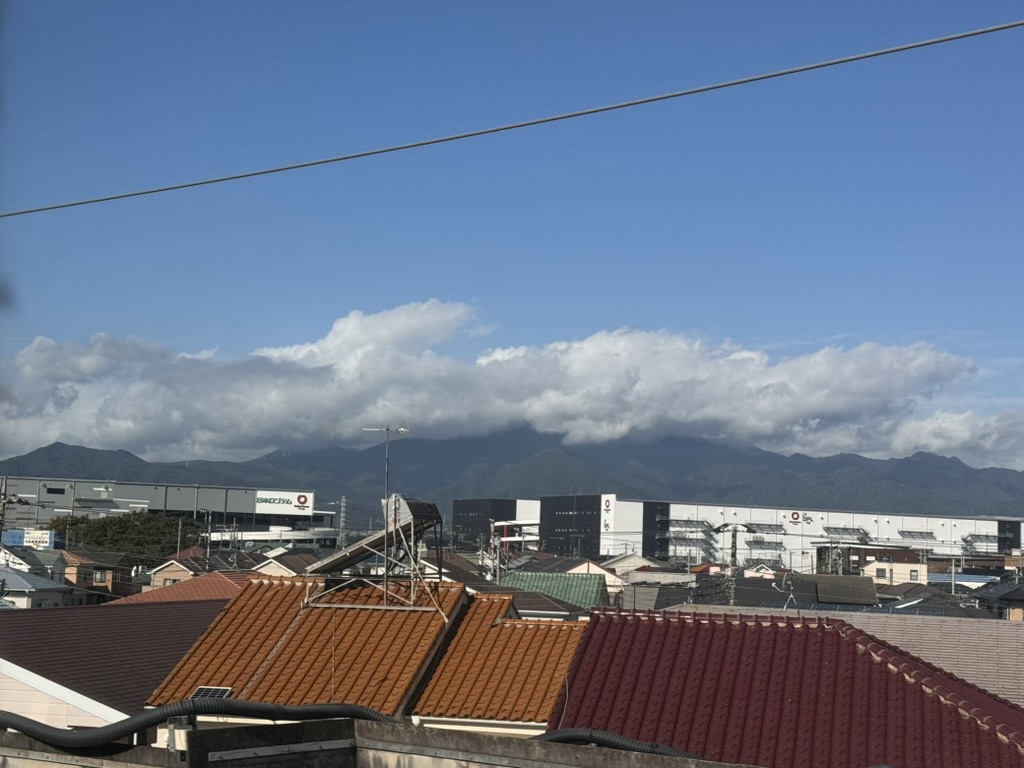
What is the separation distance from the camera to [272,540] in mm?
131500

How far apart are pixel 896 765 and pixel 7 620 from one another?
47.8 feet

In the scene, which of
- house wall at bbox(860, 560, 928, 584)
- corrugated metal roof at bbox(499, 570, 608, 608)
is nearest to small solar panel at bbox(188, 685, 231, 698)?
corrugated metal roof at bbox(499, 570, 608, 608)

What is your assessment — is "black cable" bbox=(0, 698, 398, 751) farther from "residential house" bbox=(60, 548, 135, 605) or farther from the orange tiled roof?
"residential house" bbox=(60, 548, 135, 605)

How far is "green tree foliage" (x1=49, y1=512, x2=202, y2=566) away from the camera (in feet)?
318

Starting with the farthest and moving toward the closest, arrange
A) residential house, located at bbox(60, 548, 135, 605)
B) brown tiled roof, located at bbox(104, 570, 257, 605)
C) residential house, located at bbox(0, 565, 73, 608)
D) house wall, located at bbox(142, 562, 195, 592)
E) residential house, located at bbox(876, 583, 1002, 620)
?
house wall, located at bbox(142, 562, 195, 592)
residential house, located at bbox(60, 548, 135, 605)
residential house, located at bbox(0, 565, 73, 608)
residential house, located at bbox(876, 583, 1002, 620)
brown tiled roof, located at bbox(104, 570, 257, 605)

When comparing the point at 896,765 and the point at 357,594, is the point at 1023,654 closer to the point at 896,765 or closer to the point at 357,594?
the point at 896,765

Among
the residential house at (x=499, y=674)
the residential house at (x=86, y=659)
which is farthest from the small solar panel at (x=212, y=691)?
the residential house at (x=499, y=674)

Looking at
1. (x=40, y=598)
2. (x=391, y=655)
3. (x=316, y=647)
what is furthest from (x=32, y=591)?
(x=391, y=655)

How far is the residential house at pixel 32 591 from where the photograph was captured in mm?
43656

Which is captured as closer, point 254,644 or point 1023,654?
point 254,644

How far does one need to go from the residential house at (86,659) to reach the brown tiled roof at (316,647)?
4.60 feet

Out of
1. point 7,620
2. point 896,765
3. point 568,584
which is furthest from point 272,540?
point 896,765

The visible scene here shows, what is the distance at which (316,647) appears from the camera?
58.2ft

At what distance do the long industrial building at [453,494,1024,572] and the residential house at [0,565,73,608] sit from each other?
93454 millimetres
